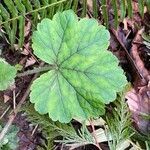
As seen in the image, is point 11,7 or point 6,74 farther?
point 11,7

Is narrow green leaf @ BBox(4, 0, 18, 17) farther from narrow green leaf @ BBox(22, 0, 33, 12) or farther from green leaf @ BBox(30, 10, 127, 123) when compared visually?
green leaf @ BBox(30, 10, 127, 123)

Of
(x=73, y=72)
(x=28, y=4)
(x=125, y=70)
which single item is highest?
(x=28, y=4)

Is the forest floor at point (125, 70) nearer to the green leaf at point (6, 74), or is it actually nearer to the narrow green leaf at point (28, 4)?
the narrow green leaf at point (28, 4)

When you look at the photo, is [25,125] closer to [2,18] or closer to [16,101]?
[16,101]

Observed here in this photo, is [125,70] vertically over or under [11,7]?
under

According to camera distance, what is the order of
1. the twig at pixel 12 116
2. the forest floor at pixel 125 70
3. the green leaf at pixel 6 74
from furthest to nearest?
the forest floor at pixel 125 70 < the twig at pixel 12 116 < the green leaf at pixel 6 74

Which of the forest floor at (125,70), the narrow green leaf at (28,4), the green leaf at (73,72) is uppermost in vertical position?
the narrow green leaf at (28,4)

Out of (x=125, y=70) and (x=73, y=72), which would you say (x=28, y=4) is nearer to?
(x=73, y=72)

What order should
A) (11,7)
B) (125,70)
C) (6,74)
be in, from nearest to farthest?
(6,74) < (11,7) < (125,70)

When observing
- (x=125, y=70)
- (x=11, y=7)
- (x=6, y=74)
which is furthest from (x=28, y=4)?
(x=125, y=70)

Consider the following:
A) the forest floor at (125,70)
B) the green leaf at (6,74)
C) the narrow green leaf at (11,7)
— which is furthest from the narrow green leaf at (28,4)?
the green leaf at (6,74)
